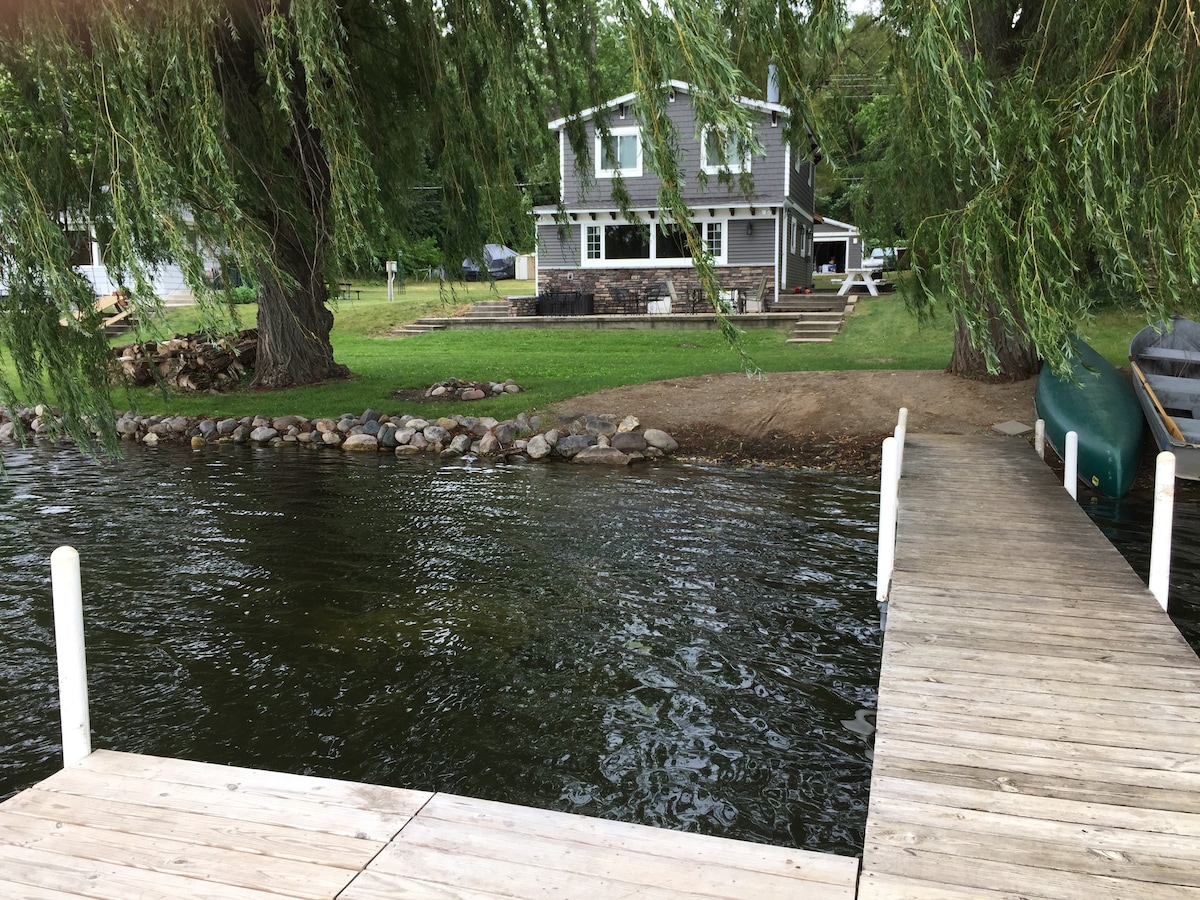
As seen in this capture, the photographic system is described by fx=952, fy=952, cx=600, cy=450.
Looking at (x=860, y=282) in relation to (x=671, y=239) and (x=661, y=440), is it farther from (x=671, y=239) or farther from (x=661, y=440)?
→ (x=661, y=440)

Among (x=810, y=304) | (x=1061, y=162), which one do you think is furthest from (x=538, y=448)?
(x=810, y=304)

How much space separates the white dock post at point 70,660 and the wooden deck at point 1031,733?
2867 mm

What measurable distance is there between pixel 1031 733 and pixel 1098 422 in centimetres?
768

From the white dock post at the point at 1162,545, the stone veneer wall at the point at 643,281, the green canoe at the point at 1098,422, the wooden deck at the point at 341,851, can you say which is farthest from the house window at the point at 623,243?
the wooden deck at the point at 341,851

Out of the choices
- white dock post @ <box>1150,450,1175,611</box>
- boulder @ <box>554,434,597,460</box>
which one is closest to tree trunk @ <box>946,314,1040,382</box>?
boulder @ <box>554,434,597,460</box>

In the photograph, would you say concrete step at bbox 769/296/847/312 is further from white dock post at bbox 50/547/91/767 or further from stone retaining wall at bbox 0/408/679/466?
white dock post at bbox 50/547/91/767

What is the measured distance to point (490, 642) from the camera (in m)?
6.09

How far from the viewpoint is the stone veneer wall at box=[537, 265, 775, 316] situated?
25.8 metres

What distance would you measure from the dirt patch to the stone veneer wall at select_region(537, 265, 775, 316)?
11.5 meters

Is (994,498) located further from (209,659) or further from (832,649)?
(209,659)

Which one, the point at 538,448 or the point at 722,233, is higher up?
the point at 722,233

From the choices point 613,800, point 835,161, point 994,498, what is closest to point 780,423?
point 994,498

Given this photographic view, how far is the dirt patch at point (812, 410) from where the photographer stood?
1228 cm

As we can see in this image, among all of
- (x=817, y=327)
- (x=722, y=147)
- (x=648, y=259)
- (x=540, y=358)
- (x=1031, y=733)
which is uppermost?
(x=648, y=259)
